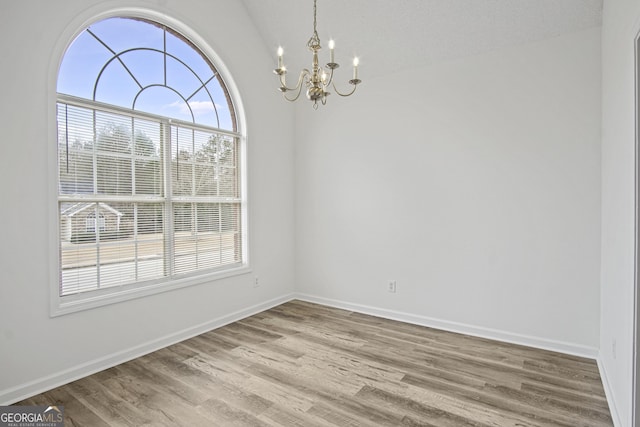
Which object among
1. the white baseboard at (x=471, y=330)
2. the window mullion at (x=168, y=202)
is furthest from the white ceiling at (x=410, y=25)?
the white baseboard at (x=471, y=330)

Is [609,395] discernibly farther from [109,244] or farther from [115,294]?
[109,244]

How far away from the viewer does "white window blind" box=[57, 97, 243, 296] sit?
9.18ft

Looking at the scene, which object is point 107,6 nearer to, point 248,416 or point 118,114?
point 118,114

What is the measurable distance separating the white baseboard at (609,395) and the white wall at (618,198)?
0.07ft

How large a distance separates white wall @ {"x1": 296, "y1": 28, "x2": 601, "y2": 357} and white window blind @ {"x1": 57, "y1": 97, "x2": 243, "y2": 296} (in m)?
1.33

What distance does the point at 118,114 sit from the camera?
3061 millimetres

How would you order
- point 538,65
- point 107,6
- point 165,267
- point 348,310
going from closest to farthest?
point 107,6
point 538,65
point 165,267
point 348,310

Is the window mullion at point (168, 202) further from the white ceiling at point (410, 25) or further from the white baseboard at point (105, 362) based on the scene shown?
the white ceiling at point (410, 25)

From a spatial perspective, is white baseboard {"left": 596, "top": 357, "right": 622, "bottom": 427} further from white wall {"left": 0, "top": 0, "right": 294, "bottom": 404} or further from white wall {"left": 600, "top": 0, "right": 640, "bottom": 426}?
white wall {"left": 0, "top": 0, "right": 294, "bottom": 404}

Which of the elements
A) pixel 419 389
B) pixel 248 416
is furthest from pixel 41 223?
pixel 419 389

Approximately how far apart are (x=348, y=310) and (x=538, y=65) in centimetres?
327

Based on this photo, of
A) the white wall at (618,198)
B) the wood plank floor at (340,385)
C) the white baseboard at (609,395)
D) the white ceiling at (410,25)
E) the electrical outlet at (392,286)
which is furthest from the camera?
the electrical outlet at (392,286)

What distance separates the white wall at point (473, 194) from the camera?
313 centimetres

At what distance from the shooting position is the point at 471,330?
3654 mm
